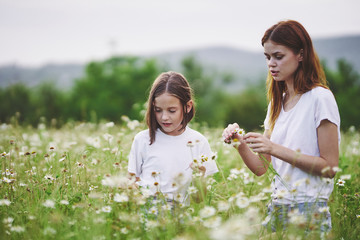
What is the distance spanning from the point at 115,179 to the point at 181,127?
108cm

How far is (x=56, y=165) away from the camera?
3.33 m

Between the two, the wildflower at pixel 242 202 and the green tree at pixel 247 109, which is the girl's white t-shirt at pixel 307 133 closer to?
the wildflower at pixel 242 202

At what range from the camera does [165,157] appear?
8.75ft

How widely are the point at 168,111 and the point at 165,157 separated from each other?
0.39m

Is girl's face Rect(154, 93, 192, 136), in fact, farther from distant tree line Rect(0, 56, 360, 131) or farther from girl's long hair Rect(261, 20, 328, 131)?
distant tree line Rect(0, 56, 360, 131)

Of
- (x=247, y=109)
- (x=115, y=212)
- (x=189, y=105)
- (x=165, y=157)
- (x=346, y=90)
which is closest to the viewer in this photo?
(x=115, y=212)

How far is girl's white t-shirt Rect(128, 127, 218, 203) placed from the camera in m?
2.63

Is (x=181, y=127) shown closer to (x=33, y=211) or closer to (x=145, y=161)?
(x=145, y=161)

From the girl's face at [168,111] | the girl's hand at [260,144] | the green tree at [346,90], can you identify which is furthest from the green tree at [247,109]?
the girl's hand at [260,144]

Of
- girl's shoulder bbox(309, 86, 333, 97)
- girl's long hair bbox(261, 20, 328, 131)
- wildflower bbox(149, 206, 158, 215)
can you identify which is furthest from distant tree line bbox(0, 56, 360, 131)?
wildflower bbox(149, 206, 158, 215)

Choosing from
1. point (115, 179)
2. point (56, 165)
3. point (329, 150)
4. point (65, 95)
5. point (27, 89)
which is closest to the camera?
point (115, 179)

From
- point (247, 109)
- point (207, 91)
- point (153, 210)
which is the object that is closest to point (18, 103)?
point (207, 91)

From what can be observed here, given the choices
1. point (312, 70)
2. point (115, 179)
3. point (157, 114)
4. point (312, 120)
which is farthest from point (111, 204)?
point (312, 70)

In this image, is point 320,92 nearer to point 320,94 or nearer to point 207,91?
point 320,94
